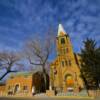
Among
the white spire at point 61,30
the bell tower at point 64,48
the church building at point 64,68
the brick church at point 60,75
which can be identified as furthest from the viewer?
the white spire at point 61,30

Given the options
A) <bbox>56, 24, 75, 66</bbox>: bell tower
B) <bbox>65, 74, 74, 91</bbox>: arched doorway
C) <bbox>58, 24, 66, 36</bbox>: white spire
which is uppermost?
<bbox>58, 24, 66, 36</bbox>: white spire

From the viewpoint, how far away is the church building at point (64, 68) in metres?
42.7

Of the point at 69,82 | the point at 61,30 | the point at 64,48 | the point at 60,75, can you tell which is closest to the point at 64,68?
the point at 60,75

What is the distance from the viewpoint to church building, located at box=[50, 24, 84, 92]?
140 feet

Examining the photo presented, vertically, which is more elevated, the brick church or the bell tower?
the bell tower

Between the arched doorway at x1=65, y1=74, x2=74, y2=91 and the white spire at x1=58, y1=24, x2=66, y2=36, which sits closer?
the arched doorway at x1=65, y1=74, x2=74, y2=91

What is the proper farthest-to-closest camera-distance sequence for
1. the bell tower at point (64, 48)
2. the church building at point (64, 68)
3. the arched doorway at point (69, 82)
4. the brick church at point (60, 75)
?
the bell tower at point (64, 48), the brick church at point (60, 75), the church building at point (64, 68), the arched doorway at point (69, 82)

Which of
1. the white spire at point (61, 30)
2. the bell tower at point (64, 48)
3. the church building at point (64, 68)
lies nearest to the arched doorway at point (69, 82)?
the church building at point (64, 68)

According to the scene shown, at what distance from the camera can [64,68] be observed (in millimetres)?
45094

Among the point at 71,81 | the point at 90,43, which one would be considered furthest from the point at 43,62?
the point at 90,43

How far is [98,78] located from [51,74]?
15.5m

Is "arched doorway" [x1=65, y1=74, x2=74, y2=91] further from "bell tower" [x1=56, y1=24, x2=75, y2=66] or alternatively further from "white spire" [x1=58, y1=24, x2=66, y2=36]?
"white spire" [x1=58, y1=24, x2=66, y2=36]

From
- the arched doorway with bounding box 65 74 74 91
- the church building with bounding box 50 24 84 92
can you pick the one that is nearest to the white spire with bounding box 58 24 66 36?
the church building with bounding box 50 24 84 92

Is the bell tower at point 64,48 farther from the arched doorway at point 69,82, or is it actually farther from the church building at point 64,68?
the arched doorway at point 69,82
